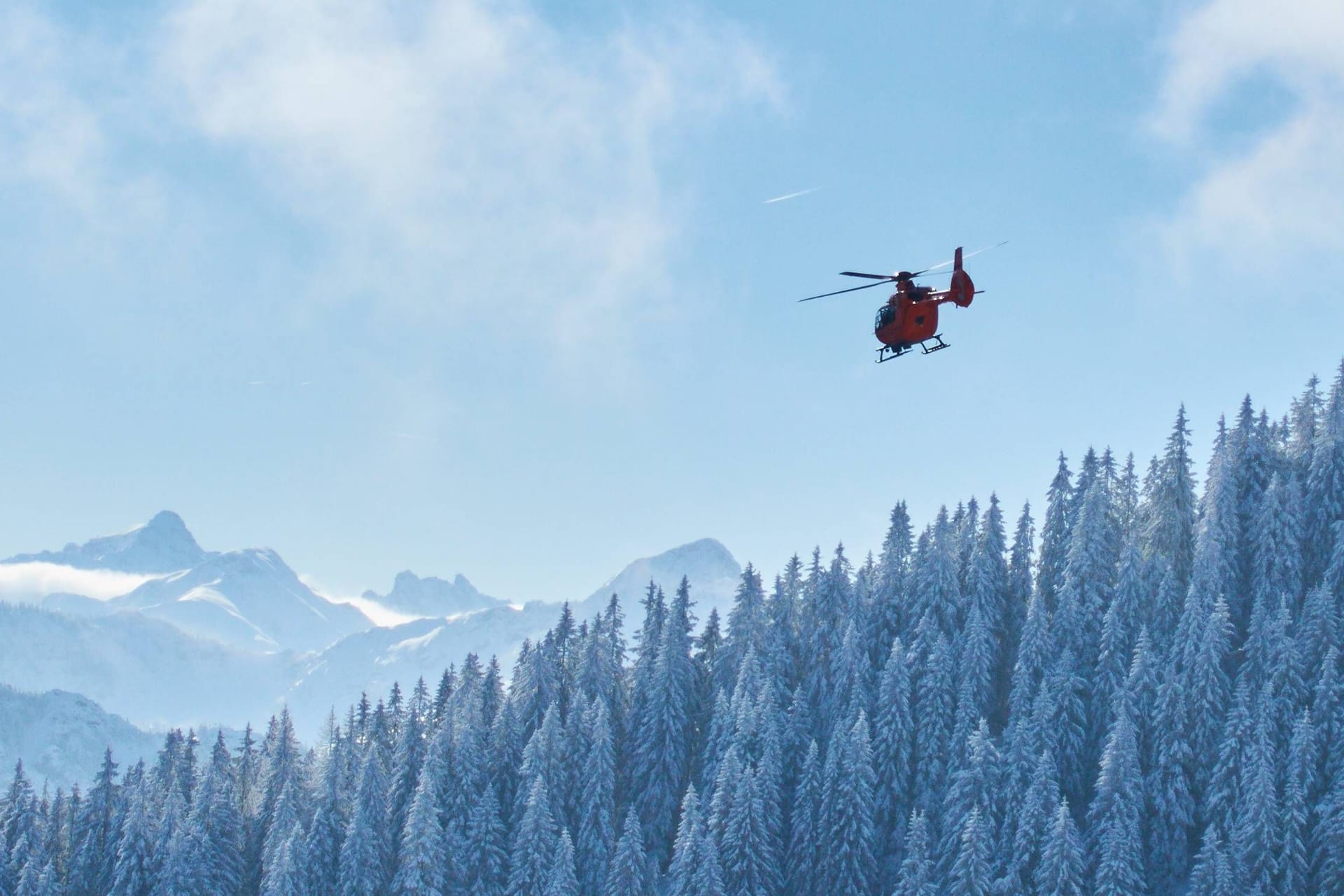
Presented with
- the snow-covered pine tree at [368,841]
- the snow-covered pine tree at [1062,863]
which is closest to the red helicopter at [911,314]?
the snow-covered pine tree at [1062,863]

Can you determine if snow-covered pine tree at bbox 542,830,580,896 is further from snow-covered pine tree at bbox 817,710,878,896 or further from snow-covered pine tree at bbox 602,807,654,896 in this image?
snow-covered pine tree at bbox 817,710,878,896

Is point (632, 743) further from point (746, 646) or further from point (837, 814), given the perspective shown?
point (837, 814)

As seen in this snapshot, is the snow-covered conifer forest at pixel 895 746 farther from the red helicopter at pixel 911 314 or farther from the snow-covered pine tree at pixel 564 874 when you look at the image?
the red helicopter at pixel 911 314

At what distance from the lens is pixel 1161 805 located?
250 feet

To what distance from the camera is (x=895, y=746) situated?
3391 inches

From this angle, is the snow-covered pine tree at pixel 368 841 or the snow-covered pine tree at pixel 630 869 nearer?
the snow-covered pine tree at pixel 630 869

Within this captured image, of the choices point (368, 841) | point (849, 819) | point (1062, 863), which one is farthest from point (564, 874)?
point (1062, 863)

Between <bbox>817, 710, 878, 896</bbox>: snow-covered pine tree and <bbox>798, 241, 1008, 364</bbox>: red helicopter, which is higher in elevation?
<bbox>798, 241, 1008, 364</bbox>: red helicopter

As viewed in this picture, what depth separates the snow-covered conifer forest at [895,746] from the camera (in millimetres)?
75062

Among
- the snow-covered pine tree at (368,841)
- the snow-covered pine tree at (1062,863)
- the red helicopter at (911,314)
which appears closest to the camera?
the red helicopter at (911,314)

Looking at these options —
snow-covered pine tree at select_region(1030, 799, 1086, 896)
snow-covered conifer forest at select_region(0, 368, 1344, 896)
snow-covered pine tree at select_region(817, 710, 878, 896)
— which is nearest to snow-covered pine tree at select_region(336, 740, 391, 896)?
snow-covered conifer forest at select_region(0, 368, 1344, 896)

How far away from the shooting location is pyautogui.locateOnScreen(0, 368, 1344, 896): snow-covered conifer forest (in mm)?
75062

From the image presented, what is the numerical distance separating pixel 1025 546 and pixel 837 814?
28064mm

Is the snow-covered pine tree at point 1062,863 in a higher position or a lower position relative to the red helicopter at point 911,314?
lower
